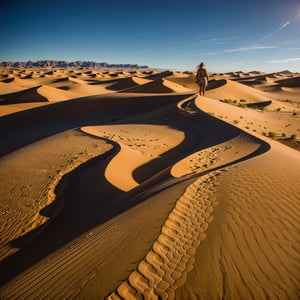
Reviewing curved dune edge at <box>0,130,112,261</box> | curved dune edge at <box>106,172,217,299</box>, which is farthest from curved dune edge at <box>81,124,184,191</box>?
curved dune edge at <box>106,172,217,299</box>

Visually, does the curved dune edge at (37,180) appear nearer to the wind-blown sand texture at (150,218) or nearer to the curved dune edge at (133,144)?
the wind-blown sand texture at (150,218)

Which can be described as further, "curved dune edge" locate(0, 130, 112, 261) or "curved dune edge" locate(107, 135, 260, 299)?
"curved dune edge" locate(0, 130, 112, 261)

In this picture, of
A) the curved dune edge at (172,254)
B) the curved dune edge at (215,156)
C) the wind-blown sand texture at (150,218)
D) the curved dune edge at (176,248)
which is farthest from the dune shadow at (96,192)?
the curved dune edge at (172,254)

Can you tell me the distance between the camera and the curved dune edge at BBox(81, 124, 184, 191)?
296 inches

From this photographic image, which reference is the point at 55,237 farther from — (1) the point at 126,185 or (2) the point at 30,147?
(2) the point at 30,147

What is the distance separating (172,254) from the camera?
3.15 m

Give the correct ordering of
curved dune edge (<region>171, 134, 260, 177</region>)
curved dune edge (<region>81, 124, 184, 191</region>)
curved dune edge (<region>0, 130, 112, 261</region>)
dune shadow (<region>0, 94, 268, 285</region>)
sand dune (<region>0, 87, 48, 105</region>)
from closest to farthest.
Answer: dune shadow (<region>0, 94, 268, 285</region>) < curved dune edge (<region>0, 130, 112, 261</region>) < curved dune edge (<region>171, 134, 260, 177</region>) < curved dune edge (<region>81, 124, 184, 191</region>) < sand dune (<region>0, 87, 48, 105</region>)

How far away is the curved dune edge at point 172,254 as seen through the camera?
8.54 ft

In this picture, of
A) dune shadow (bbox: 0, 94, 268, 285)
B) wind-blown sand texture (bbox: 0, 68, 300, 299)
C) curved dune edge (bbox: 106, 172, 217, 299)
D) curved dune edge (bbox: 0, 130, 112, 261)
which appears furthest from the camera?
curved dune edge (bbox: 0, 130, 112, 261)

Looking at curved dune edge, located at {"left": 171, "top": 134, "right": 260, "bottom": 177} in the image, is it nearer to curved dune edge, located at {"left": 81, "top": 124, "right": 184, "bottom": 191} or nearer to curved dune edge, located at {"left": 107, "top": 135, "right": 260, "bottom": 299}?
curved dune edge, located at {"left": 107, "top": 135, "right": 260, "bottom": 299}

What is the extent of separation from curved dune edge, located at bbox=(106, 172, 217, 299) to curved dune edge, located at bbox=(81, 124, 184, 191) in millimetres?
2839

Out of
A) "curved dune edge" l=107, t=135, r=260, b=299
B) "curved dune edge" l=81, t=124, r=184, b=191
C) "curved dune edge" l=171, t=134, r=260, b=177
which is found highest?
"curved dune edge" l=107, t=135, r=260, b=299

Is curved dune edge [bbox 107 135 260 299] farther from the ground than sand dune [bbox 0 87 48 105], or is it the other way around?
curved dune edge [bbox 107 135 260 299]

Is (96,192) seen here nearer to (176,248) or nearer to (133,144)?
(176,248)
